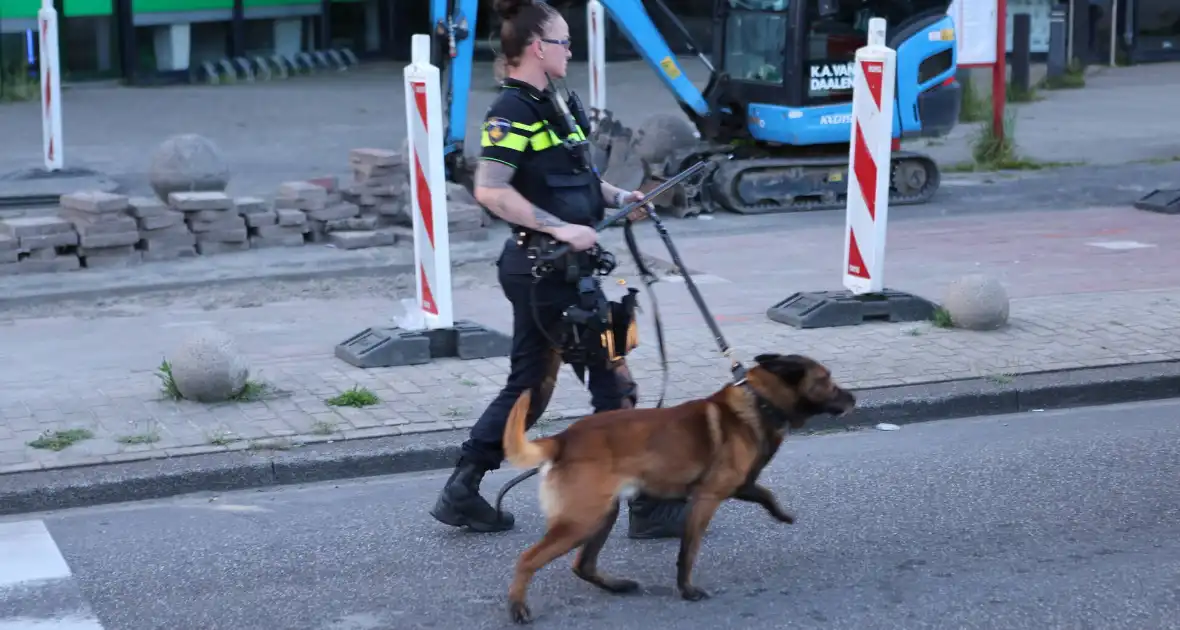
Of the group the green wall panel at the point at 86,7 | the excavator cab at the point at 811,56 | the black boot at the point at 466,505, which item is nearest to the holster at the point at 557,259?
the black boot at the point at 466,505

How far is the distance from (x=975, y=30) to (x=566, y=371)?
1050 cm

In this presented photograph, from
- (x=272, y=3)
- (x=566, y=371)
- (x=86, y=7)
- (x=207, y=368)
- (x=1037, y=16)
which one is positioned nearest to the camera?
(x=207, y=368)

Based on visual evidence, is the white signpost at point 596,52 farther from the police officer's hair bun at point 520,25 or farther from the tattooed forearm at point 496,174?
the tattooed forearm at point 496,174

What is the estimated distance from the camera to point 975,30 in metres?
17.3

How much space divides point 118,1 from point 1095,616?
2191cm

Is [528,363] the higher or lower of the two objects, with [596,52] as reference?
lower

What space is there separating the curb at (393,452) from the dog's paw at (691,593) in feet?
6.65

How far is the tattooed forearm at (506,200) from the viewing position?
17.5 ft

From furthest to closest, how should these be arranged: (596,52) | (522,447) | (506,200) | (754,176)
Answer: (596,52) → (754,176) → (506,200) → (522,447)

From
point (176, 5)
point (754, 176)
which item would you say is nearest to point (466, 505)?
point (754, 176)

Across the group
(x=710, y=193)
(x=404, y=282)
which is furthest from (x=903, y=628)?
(x=710, y=193)

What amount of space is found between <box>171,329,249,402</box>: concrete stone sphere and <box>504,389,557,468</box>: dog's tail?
279 cm

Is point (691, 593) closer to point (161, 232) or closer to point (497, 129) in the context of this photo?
point (497, 129)

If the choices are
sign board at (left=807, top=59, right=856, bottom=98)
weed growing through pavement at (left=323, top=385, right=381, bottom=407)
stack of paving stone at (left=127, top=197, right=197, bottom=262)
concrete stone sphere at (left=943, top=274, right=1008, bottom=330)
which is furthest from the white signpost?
weed growing through pavement at (left=323, top=385, right=381, bottom=407)
